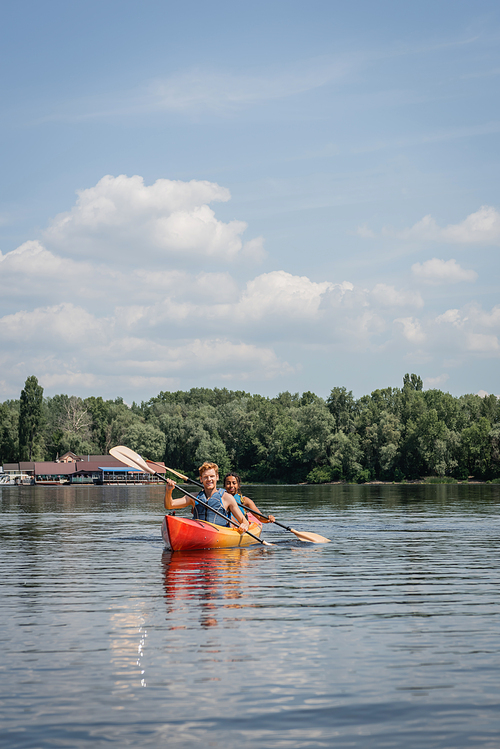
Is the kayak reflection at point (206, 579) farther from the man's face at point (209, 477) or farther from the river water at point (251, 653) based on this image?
the man's face at point (209, 477)

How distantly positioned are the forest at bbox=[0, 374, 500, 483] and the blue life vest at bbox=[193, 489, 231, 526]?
85.1 metres

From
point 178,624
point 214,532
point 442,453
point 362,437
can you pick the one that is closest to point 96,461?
point 362,437

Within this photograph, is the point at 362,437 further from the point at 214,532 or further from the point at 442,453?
the point at 214,532

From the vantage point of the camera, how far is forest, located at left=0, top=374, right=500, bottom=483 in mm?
103500

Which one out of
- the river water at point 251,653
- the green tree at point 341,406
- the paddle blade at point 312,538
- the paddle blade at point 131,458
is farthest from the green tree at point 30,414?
the river water at point 251,653

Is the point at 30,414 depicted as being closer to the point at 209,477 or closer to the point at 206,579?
the point at 209,477

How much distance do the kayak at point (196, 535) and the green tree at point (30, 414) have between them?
10324 cm

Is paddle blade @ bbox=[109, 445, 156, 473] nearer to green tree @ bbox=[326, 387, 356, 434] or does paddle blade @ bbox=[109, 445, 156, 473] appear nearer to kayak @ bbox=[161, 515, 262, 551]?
kayak @ bbox=[161, 515, 262, 551]

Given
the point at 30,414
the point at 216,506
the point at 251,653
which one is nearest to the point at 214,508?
the point at 216,506

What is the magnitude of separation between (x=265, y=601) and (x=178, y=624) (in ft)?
7.19

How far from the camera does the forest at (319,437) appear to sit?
340 ft

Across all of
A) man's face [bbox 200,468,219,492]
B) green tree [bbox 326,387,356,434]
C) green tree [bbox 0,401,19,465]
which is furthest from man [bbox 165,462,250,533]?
green tree [bbox 0,401,19,465]

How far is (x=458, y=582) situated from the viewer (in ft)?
45.5

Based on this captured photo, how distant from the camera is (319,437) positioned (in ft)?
377
